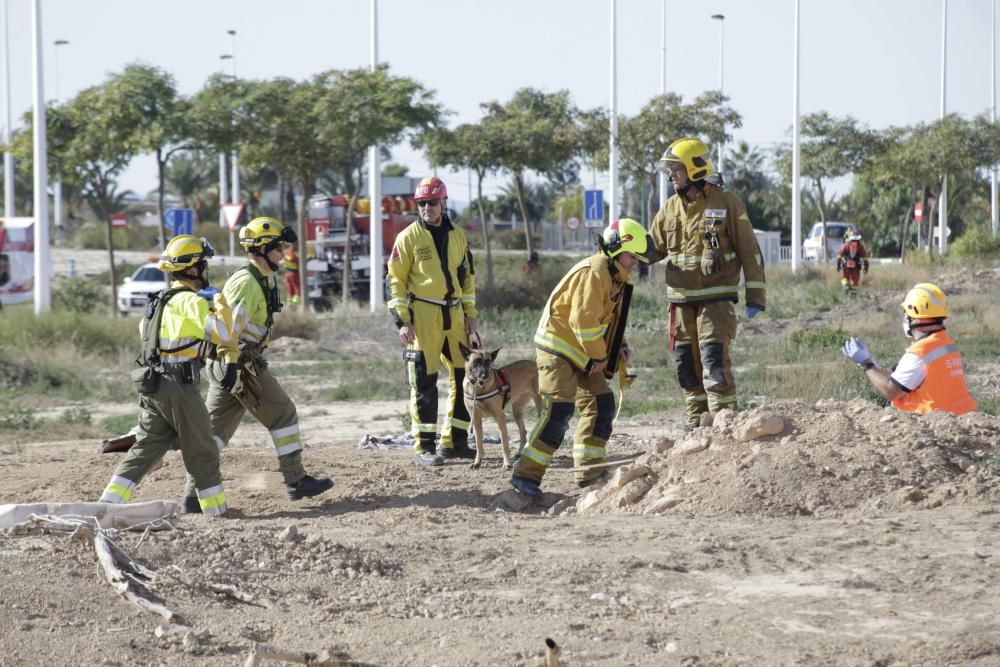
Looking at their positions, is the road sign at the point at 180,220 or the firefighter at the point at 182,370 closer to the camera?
the firefighter at the point at 182,370

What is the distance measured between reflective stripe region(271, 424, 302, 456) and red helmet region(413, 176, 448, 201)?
2126 mm

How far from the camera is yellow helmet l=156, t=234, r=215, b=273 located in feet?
25.5

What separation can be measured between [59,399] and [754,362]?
873 centimetres

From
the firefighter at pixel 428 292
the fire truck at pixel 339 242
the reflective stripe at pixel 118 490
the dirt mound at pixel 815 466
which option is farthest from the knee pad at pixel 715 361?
the fire truck at pixel 339 242

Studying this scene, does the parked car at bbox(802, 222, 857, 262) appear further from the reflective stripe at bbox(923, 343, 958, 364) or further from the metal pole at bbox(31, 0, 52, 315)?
the reflective stripe at bbox(923, 343, 958, 364)

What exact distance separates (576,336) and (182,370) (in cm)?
244

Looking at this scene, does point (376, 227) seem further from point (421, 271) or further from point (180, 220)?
point (421, 271)

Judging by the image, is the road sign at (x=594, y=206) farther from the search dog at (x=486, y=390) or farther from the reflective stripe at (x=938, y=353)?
the reflective stripe at (x=938, y=353)

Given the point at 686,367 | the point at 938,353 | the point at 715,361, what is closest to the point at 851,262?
the point at 686,367

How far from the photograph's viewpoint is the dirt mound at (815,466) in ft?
23.8

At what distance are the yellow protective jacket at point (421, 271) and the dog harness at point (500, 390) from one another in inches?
26.1

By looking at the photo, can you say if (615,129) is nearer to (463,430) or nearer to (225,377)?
(463,430)

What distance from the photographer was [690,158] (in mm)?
9219

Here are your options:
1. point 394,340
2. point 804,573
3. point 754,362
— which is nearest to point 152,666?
point 804,573
